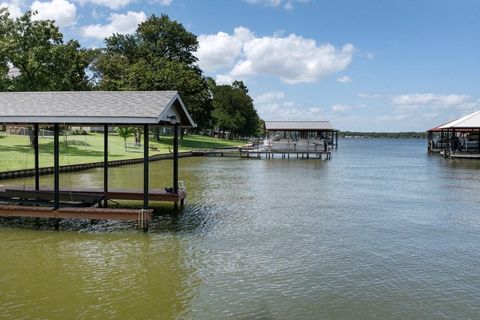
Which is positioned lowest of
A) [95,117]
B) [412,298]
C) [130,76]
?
[412,298]

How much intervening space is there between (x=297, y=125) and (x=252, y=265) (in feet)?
186

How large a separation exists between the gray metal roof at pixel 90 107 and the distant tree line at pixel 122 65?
31.0 metres

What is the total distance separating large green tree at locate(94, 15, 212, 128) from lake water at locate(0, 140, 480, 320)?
5126cm

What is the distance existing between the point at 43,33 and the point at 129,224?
1465 inches

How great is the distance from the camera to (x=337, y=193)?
26672 mm

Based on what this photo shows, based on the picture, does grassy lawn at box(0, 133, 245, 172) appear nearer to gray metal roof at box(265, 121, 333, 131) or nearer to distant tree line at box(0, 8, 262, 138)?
distant tree line at box(0, 8, 262, 138)

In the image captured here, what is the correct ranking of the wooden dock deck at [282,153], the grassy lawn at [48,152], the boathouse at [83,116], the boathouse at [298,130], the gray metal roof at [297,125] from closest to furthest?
1. the boathouse at [83,116]
2. the grassy lawn at [48,152]
3. the wooden dock deck at [282,153]
4. the boathouse at [298,130]
5. the gray metal roof at [297,125]

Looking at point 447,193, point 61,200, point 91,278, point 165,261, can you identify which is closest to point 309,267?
point 165,261

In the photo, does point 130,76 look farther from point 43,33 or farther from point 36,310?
point 36,310

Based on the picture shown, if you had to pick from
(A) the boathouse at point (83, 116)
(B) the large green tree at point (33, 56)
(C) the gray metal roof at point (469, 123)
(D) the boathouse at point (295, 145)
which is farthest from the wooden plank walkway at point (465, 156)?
(A) the boathouse at point (83, 116)

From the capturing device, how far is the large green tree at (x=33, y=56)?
4412cm

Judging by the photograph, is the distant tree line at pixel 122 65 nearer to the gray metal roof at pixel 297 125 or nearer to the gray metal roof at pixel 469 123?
the gray metal roof at pixel 297 125

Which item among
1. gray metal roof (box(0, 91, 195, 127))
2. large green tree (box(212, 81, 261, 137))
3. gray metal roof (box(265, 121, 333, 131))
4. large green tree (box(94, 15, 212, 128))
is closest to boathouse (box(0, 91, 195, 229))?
gray metal roof (box(0, 91, 195, 127))

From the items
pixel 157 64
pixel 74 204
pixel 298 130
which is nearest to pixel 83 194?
pixel 74 204
